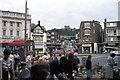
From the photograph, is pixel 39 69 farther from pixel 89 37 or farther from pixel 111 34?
pixel 89 37

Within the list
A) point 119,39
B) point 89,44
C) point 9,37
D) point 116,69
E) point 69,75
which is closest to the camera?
point 69,75

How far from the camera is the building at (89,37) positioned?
231 feet

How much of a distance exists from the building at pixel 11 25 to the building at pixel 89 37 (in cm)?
2288

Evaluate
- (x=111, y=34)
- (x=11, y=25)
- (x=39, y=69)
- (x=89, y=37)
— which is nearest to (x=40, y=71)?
(x=39, y=69)

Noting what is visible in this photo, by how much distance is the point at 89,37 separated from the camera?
7131cm

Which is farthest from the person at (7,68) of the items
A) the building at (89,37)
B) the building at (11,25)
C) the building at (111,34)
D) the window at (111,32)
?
the building at (89,37)

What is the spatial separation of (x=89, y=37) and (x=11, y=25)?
28.7m

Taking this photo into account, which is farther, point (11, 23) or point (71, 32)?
point (71, 32)

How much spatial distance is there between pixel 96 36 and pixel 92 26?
14.1ft

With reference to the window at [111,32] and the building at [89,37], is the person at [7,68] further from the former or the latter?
the building at [89,37]

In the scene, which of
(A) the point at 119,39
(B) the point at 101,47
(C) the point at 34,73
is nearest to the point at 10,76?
(C) the point at 34,73

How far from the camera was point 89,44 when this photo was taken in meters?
69.9

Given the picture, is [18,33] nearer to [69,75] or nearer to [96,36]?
[96,36]

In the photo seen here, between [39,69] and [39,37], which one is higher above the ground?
[39,37]
